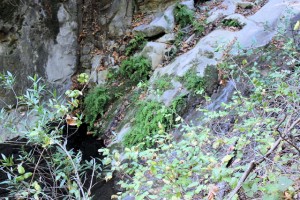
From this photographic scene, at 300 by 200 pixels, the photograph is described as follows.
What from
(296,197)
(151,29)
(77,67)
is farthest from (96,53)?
(296,197)

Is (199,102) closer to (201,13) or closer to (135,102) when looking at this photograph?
(135,102)

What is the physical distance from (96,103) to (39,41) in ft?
9.75

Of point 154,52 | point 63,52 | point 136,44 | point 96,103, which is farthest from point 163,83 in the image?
point 63,52

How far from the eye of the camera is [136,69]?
8.37 meters

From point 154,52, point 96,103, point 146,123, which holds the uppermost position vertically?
point 154,52

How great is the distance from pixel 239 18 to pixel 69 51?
5.43 m

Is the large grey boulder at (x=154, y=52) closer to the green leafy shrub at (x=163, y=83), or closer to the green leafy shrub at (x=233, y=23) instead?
the green leafy shrub at (x=163, y=83)

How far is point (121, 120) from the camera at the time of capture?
24.9 feet

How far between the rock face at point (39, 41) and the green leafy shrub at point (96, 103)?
4.55 ft

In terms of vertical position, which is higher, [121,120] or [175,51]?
[175,51]

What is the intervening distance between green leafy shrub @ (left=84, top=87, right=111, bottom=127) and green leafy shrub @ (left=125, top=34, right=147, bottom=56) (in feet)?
4.65

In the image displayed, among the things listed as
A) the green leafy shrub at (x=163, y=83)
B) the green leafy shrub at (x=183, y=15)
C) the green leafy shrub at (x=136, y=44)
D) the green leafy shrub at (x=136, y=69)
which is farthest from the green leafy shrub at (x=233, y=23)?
the green leafy shrub at (x=136, y=44)

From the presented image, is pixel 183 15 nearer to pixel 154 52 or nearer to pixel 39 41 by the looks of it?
pixel 154 52

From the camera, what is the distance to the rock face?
8992 mm
